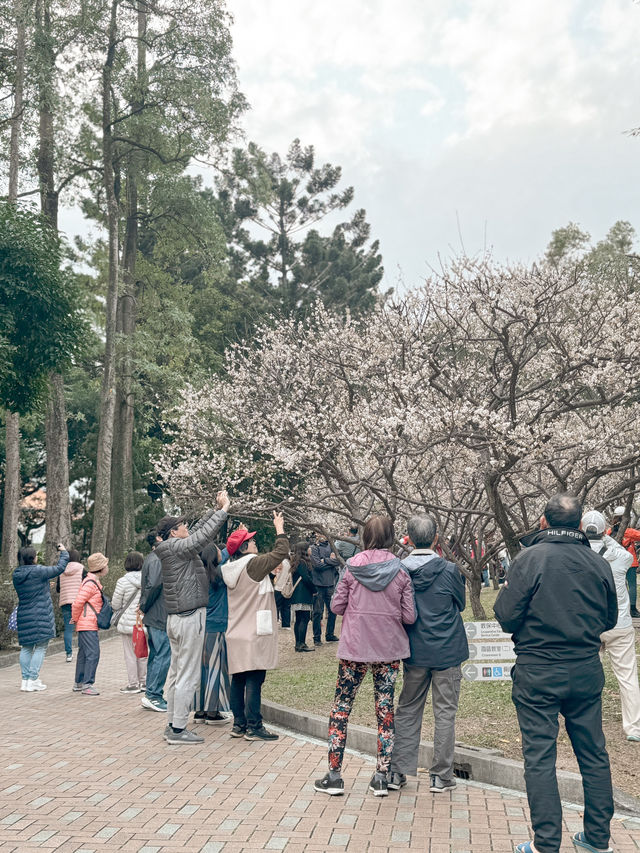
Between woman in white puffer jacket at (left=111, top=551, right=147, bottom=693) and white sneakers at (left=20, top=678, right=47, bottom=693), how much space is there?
116cm

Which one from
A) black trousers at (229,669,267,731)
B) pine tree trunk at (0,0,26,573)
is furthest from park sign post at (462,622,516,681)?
pine tree trunk at (0,0,26,573)

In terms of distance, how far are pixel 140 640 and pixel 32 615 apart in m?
1.66

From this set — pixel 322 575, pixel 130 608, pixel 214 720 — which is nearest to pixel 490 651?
pixel 214 720

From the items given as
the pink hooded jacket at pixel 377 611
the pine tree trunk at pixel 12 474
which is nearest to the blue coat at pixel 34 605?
the pink hooded jacket at pixel 377 611

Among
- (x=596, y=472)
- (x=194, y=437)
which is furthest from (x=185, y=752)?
(x=194, y=437)

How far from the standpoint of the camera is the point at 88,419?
118 feet

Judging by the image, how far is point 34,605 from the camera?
1012 cm

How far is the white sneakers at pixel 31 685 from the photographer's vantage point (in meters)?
10.2

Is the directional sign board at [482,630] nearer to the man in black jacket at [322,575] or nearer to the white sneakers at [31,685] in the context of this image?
the white sneakers at [31,685]

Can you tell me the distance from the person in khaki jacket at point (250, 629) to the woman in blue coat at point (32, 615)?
3888mm

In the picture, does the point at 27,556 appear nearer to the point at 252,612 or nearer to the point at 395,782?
the point at 252,612

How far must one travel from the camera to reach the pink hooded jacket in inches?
213

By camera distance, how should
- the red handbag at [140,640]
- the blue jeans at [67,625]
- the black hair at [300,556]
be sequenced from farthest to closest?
the black hair at [300,556]
the blue jeans at [67,625]
the red handbag at [140,640]

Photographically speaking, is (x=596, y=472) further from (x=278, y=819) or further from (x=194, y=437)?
(x=194, y=437)
